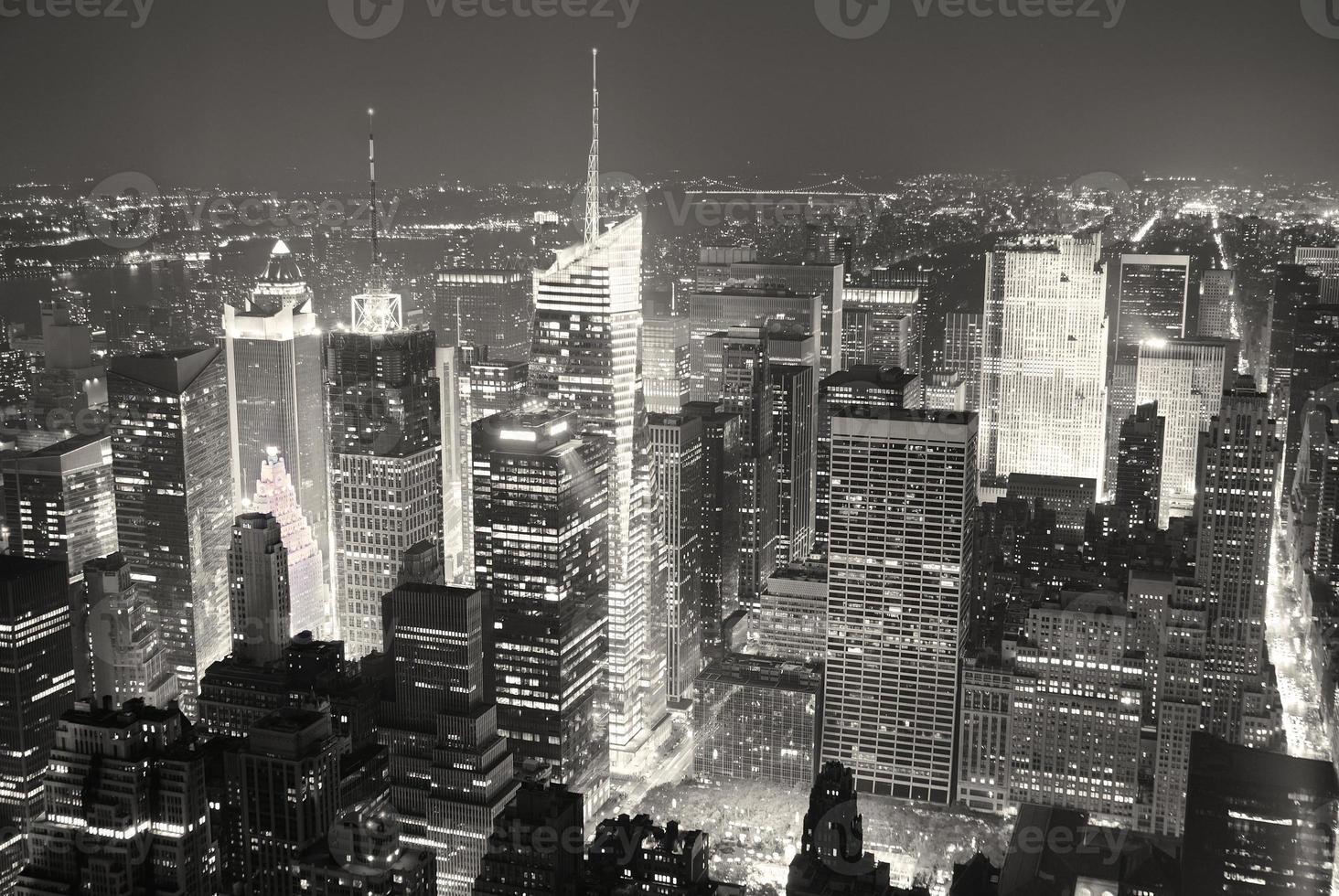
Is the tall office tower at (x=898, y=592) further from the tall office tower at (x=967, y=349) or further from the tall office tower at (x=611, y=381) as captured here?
the tall office tower at (x=967, y=349)

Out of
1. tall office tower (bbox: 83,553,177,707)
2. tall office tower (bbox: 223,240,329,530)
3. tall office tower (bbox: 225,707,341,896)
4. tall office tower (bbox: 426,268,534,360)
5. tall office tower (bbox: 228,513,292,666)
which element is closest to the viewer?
tall office tower (bbox: 225,707,341,896)

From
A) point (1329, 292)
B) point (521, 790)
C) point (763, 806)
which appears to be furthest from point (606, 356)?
point (1329, 292)

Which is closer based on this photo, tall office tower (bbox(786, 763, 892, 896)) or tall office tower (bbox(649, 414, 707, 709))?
tall office tower (bbox(786, 763, 892, 896))

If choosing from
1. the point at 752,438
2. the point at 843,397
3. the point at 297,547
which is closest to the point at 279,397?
the point at 297,547

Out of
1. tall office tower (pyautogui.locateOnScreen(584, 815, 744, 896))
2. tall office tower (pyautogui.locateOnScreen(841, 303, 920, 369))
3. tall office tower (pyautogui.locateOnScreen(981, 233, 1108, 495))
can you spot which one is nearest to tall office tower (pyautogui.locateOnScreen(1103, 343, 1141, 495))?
tall office tower (pyautogui.locateOnScreen(981, 233, 1108, 495))

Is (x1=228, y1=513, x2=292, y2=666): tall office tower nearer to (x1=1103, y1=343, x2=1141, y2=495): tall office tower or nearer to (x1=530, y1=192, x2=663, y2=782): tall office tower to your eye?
(x1=530, y1=192, x2=663, y2=782): tall office tower

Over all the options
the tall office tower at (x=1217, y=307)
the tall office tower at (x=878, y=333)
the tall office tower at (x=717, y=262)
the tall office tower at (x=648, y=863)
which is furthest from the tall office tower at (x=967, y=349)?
the tall office tower at (x=648, y=863)

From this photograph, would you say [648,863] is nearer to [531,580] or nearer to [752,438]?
[531,580]
